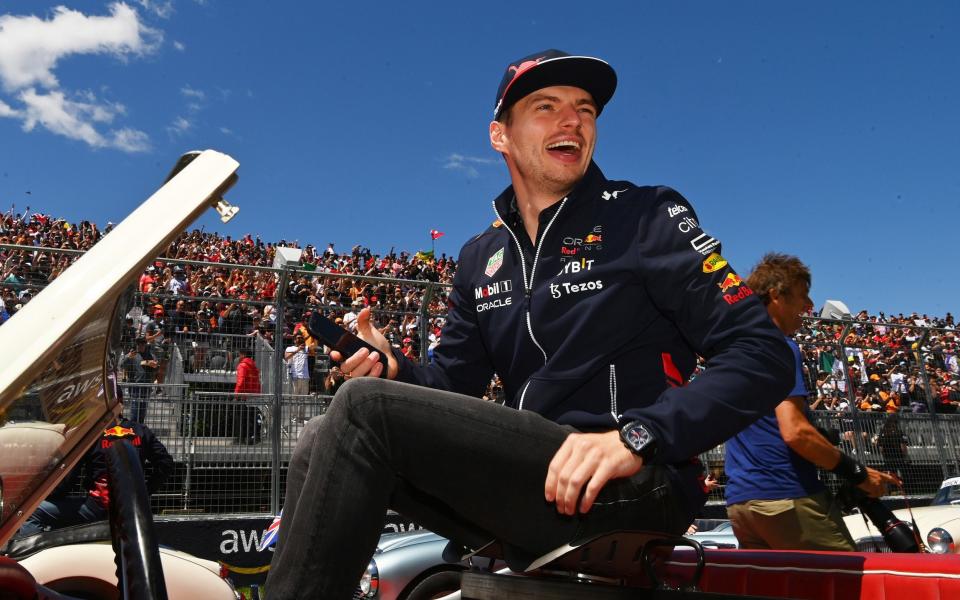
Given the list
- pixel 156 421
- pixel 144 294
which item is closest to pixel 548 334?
pixel 144 294

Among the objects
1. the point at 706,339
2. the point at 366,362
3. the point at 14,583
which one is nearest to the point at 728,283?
the point at 706,339

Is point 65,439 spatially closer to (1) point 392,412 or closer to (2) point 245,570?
(1) point 392,412

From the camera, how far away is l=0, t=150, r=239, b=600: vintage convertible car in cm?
107

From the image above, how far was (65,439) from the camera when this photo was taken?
1.55 meters

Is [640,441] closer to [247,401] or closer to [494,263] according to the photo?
[494,263]

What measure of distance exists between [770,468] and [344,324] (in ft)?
19.6

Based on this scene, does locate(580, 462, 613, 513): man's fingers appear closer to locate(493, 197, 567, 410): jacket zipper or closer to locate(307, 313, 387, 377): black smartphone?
locate(493, 197, 567, 410): jacket zipper

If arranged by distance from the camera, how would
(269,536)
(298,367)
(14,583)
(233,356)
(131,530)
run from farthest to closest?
(298,367) → (233,356) → (269,536) → (131,530) → (14,583)

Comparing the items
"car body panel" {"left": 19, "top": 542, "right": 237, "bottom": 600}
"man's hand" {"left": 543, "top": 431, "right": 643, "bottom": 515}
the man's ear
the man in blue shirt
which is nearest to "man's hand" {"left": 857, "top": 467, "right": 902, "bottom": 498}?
the man in blue shirt

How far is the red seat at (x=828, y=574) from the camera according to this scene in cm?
171

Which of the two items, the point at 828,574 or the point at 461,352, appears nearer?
the point at 828,574

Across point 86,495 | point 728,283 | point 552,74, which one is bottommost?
point 86,495

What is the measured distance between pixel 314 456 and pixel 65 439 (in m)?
0.50

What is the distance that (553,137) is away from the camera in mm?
2424
